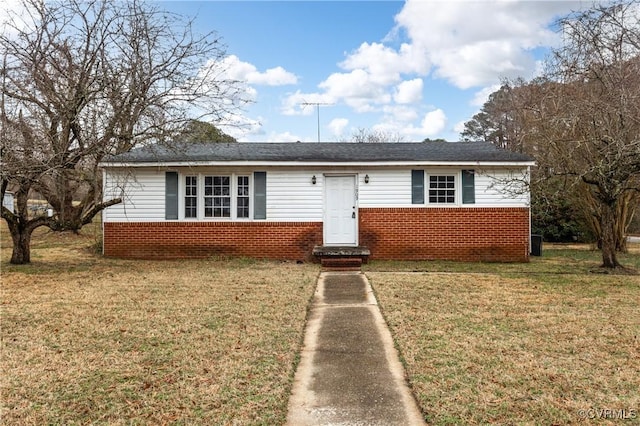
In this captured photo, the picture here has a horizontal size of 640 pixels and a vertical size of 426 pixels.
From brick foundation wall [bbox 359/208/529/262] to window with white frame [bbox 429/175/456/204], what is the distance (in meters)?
0.27

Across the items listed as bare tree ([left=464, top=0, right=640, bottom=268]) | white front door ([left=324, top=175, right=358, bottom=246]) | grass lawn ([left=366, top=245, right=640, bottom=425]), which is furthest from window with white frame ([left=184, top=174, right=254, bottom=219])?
bare tree ([left=464, top=0, right=640, bottom=268])

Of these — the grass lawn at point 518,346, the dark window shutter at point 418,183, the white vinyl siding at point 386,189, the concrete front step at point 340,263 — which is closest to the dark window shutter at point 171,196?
the concrete front step at point 340,263

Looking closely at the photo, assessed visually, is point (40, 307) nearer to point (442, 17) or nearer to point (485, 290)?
point (485, 290)

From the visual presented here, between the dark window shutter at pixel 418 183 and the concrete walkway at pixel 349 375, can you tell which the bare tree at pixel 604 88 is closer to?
the dark window shutter at pixel 418 183

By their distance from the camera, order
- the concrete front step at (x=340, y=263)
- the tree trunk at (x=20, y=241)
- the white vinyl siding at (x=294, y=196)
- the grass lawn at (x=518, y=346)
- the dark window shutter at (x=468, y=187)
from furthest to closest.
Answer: the white vinyl siding at (x=294, y=196)
the dark window shutter at (x=468, y=187)
the concrete front step at (x=340, y=263)
the tree trunk at (x=20, y=241)
the grass lawn at (x=518, y=346)

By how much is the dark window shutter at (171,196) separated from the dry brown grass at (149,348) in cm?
363

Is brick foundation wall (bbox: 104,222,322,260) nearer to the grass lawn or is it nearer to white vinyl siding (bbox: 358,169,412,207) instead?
white vinyl siding (bbox: 358,169,412,207)

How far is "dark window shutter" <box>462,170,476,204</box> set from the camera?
1247cm

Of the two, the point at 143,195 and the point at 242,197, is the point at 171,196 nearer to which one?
the point at 143,195

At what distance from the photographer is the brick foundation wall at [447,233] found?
12.5m

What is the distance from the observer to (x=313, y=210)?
41.4 feet

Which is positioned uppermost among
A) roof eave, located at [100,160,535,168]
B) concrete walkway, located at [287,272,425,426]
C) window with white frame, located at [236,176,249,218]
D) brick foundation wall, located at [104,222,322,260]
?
roof eave, located at [100,160,535,168]

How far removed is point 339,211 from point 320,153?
178cm

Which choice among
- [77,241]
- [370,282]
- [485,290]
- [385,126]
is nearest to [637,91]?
[485,290]
